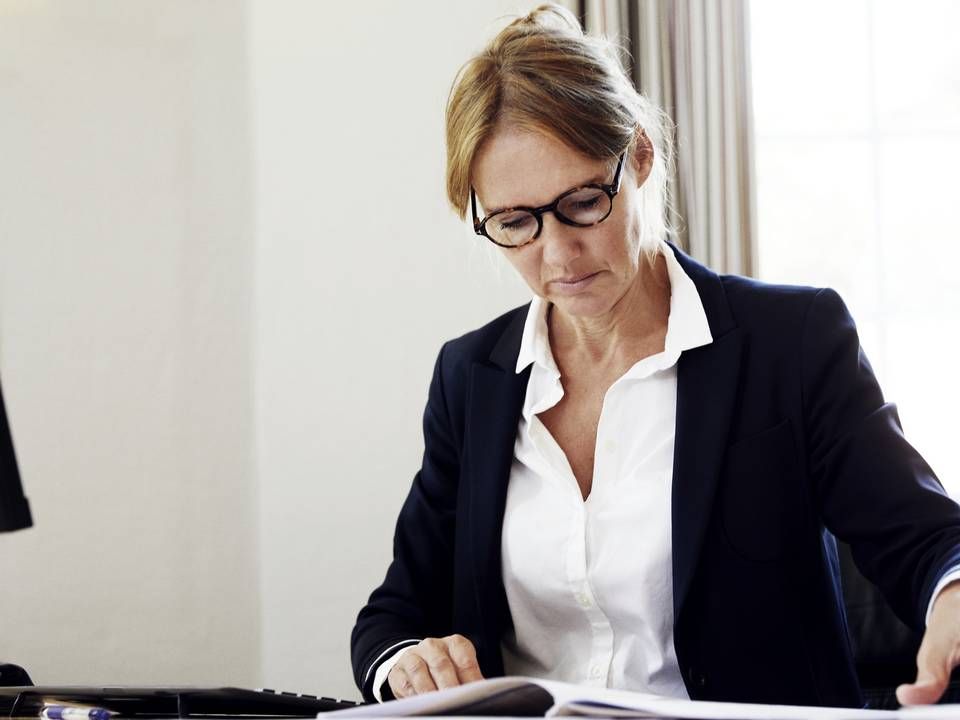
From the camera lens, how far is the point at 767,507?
1270mm

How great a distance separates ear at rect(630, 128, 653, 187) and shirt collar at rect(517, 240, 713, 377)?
0.14m

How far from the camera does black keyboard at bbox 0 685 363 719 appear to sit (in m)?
0.92

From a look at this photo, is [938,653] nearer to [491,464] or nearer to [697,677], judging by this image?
[697,677]

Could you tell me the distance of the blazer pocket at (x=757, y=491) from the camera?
1266mm

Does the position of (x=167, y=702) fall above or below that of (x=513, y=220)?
below

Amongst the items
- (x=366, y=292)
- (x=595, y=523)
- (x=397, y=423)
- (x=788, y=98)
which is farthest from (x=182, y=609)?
(x=788, y=98)

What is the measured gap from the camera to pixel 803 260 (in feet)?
8.68

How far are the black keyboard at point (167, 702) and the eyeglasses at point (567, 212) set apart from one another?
60 cm

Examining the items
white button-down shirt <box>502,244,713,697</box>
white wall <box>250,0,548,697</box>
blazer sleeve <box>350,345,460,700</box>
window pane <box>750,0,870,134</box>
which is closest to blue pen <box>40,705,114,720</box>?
blazer sleeve <box>350,345,460,700</box>

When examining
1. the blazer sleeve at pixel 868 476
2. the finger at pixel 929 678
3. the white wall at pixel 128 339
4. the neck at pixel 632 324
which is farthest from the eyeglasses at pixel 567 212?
the white wall at pixel 128 339

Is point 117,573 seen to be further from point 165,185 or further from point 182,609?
point 165,185

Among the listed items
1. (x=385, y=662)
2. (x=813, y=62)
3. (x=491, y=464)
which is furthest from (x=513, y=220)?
(x=813, y=62)

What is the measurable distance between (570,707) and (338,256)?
1.83m

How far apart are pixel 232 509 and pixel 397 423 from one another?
1.45ft
